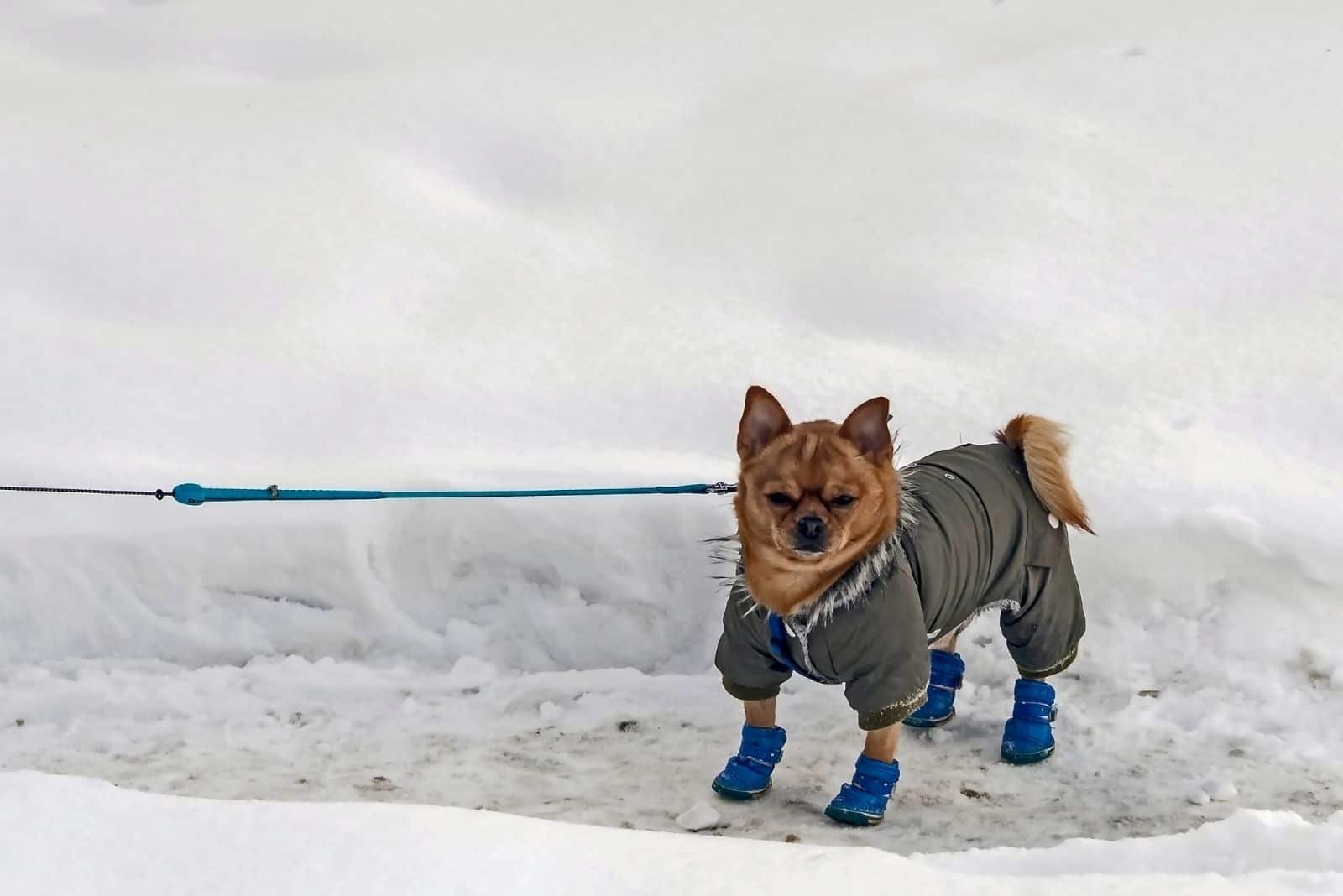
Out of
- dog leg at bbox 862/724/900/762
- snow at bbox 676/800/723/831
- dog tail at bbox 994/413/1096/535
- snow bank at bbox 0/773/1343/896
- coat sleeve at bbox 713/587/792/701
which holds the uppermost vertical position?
dog tail at bbox 994/413/1096/535

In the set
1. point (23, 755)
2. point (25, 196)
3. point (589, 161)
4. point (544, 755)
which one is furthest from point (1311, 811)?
point (25, 196)

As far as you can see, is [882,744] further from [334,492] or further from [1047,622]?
[334,492]

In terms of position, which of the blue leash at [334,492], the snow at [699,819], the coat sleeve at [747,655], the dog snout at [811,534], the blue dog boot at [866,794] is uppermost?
the blue leash at [334,492]

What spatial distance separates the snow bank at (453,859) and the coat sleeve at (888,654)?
2.27 ft

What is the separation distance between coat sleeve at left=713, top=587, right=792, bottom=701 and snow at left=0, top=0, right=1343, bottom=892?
12.7 inches

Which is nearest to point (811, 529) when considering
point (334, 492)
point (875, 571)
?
point (875, 571)

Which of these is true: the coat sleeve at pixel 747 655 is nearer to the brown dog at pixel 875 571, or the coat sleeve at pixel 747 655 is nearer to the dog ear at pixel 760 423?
the brown dog at pixel 875 571

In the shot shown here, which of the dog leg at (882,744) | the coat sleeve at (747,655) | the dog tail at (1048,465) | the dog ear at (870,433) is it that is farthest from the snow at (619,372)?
the dog ear at (870,433)

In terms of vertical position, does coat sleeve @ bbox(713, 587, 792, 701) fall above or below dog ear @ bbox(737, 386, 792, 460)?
below

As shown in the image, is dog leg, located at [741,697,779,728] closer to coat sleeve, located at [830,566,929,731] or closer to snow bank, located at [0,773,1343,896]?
coat sleeve, located at [830,566,929,731]

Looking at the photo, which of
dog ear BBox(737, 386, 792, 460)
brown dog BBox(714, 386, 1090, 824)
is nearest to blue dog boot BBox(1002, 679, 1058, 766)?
brown dog BBox(714, 386, 1090, 824)

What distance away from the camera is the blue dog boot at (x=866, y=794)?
11.1ft

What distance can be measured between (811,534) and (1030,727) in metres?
1.02

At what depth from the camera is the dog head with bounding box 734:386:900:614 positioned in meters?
3.20
